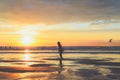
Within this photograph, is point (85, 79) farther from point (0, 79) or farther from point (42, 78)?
point (0, 79)

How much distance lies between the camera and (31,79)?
63.5 ft

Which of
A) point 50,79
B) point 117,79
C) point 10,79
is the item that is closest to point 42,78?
point 50,79

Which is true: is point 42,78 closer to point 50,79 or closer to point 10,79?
point 50,79

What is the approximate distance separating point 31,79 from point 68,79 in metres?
2.53

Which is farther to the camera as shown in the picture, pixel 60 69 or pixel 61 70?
pixel 60 69

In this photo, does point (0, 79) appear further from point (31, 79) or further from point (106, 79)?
point (106, 79)

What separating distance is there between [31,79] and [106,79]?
5.08 m

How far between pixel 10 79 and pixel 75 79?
4480 millimetres

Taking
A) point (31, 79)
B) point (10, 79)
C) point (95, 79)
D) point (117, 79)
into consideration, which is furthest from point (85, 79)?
point (10, 79)

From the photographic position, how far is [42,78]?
19781 mm

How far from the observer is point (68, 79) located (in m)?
19.0

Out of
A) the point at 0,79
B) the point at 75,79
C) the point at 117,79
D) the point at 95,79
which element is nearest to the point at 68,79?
the point at 75,79

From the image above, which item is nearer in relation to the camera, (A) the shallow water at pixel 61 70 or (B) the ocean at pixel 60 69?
(A) the shallow water at pixel 61 70

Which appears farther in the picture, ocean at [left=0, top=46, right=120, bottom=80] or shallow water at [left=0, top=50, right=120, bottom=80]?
ocean at [left=0, top=46, right=120, bottom=80]
